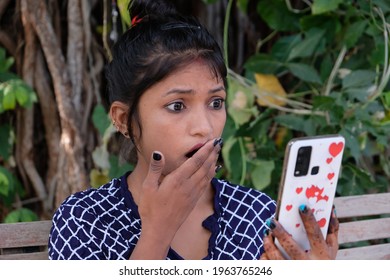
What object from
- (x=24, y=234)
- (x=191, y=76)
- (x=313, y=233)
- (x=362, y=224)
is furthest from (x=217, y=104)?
(x=362, y=224)

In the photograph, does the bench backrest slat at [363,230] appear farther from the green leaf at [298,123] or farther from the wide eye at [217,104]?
the wide eye at [217,104]

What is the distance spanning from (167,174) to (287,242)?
0.24 m

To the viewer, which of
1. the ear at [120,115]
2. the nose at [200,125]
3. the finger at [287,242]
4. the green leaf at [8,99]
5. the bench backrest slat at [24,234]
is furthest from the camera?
the green leaf at [8,99]

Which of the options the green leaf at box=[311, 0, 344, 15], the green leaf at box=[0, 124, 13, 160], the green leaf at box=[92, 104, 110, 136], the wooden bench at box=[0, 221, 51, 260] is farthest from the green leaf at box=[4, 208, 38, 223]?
the green leaf at box=[311, 0, 344, 15]

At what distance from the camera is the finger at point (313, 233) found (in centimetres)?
84

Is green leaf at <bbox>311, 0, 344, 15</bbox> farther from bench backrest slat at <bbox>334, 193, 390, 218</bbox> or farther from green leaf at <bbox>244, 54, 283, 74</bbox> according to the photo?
bench backrest slat at <bbox>334, 193, 390, 218</bbox>

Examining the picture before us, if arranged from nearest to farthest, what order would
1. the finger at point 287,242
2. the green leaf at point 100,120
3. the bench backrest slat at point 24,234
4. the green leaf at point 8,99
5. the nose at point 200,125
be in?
A: the finger at point 287,242
the nose at point 200,125
the bench backrest slat at point 24,234
the green leaf at point 8,99
the green leaf at point 100,120

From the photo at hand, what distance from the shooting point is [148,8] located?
116 cm

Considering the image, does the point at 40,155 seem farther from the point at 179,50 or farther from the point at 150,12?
the point at 179,50

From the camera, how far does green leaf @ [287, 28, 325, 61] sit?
1.76 meters

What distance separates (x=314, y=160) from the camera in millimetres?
869

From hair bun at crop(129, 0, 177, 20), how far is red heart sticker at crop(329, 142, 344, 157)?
1.31 ft

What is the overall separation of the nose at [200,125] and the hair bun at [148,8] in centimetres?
25

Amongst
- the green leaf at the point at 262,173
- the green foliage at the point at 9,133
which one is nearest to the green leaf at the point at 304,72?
the green leaf at the point at 262,173
